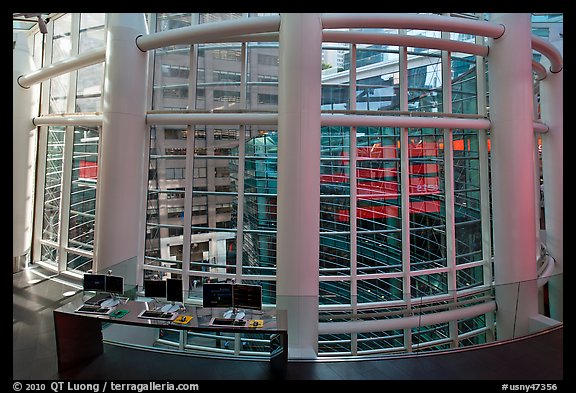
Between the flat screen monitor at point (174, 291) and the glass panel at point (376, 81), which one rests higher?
the glass panel at point (376, 81)

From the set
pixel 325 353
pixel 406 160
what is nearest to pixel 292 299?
pixel 325 353

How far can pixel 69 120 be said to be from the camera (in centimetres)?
1023

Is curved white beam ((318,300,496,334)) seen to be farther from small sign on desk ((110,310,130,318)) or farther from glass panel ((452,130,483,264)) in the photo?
small sign on desk ((110,310,130,318))

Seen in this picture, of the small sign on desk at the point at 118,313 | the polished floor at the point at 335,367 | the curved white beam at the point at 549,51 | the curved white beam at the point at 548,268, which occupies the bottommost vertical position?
the polished floor at the point at 335,367

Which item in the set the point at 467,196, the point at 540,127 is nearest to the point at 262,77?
the point at 467,196

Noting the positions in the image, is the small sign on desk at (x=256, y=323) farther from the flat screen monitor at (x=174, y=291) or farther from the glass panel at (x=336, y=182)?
the glass panel at (x=336, y=182)

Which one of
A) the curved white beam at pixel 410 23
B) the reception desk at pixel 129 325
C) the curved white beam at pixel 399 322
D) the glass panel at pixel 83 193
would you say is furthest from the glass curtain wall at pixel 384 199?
the glass panel at pixel 83 193

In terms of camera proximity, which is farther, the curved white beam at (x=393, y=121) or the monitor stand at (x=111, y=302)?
the curved white beam at (x=393, y=121)

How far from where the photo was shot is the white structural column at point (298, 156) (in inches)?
248

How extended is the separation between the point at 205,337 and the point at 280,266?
2243 mm

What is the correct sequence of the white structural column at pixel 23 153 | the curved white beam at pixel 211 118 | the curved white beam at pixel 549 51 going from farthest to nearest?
1. the white structural column at pixel 23 153
2. the curved white beam at pixel 549 51
3. the curved white beam at pixel 211 118

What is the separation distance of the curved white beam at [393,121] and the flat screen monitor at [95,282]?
18.5ft

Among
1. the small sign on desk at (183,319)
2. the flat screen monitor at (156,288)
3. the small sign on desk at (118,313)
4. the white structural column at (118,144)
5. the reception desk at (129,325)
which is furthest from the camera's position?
the white structural column at (118,144)
